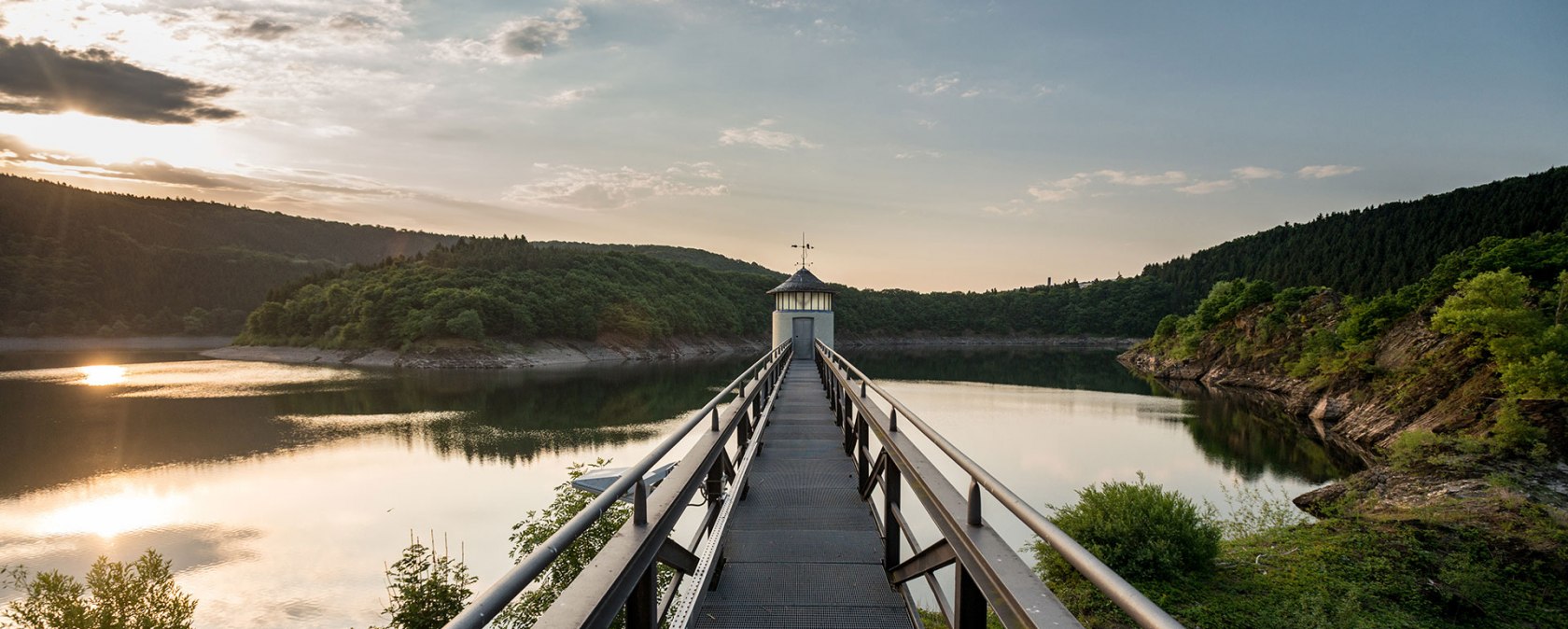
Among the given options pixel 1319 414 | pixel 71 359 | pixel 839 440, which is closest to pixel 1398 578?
pixel 839 440

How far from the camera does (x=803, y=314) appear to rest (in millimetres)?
30250

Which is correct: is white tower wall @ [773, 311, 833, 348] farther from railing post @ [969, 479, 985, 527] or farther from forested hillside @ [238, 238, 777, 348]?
forested hillside @ [238, 238, 777, 348]

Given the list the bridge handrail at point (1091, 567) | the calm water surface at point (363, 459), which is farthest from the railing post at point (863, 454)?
the calm water surface at point (363, 459)

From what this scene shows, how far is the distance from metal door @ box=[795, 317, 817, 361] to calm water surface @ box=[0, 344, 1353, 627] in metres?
8.22

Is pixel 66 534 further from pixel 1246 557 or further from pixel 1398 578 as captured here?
pixel 1398 578

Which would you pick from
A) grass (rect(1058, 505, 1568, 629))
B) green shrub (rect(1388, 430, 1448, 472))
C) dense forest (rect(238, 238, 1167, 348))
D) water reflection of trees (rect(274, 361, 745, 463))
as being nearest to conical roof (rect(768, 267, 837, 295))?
water reflection of trees (rect(274, 361, 745, 463))

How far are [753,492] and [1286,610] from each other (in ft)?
31.2

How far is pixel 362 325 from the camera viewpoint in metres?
87.9

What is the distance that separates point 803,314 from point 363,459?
19.8 m

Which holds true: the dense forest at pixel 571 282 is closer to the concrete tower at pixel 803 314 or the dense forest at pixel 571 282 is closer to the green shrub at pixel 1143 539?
the concrete tower at pixel 803 314

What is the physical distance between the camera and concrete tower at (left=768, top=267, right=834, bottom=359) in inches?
1192

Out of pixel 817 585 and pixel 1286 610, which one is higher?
pixel 817 585

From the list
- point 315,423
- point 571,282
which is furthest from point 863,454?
point 571,282

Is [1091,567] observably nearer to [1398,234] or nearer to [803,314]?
[803,314]
